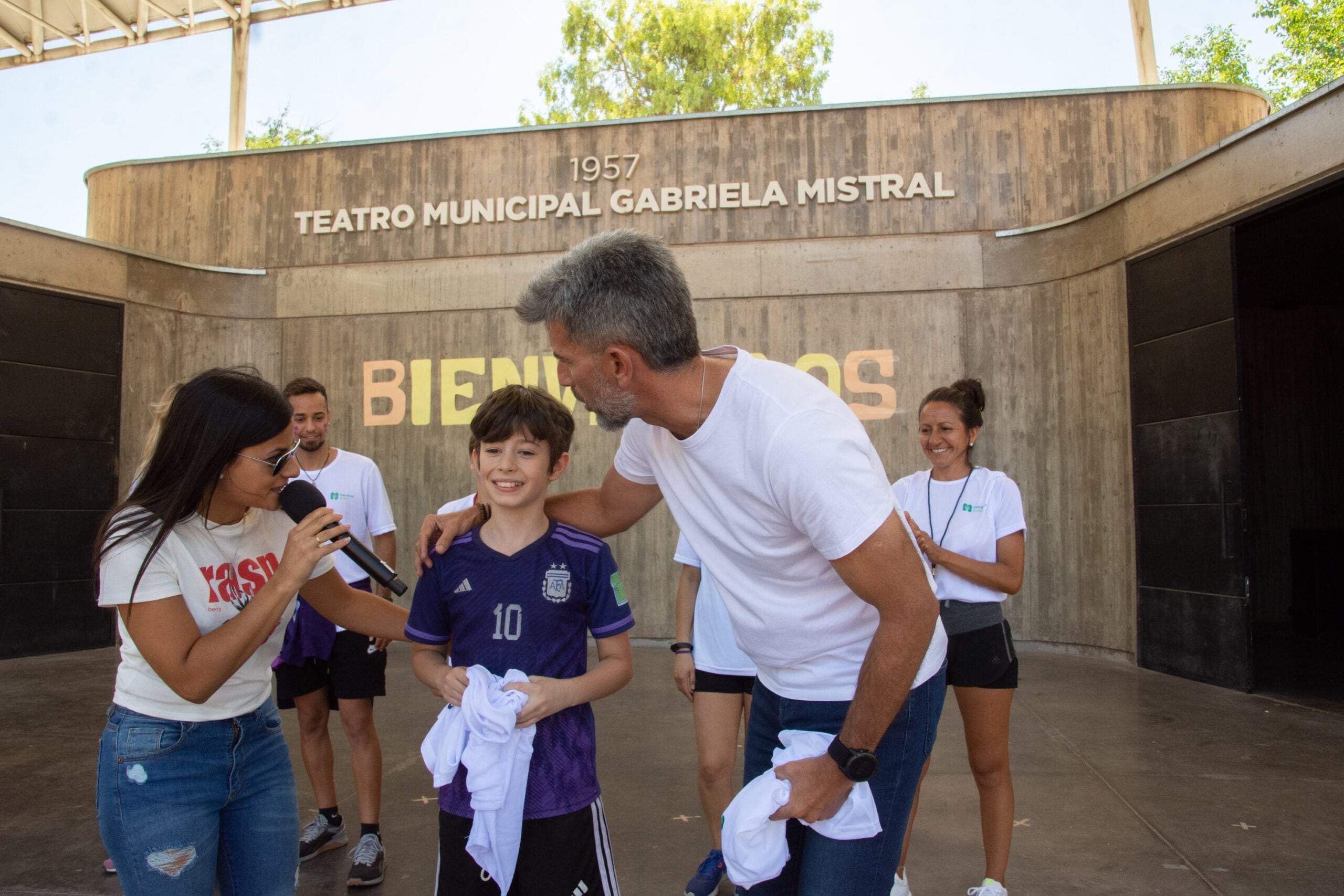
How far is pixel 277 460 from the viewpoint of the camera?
5.99ft

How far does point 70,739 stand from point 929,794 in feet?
15.2

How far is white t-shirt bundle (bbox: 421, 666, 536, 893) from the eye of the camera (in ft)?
5.75

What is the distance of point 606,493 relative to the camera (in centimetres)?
210

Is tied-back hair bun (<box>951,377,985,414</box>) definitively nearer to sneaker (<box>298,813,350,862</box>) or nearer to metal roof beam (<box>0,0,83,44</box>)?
sneaker (<box>298,813,350,862</box>)

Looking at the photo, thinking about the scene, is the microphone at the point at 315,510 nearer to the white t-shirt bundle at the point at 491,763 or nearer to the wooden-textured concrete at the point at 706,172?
the white t-shirt bundle at the point at 491,763

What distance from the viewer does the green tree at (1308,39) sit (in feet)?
70.2

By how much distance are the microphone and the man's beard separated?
579mm

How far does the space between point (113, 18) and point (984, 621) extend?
1423 centimetres

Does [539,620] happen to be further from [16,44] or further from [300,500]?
[16,44]

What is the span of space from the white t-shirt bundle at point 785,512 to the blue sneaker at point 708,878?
1612 mm

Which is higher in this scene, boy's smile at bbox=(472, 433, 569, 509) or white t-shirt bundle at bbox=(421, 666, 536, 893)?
boy's smile at bbox=(472, 433, 569, 509)

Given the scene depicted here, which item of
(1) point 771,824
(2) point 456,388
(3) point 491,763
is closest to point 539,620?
(3) point 491,763

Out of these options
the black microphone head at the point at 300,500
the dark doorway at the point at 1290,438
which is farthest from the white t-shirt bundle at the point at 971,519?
the dark doorway at the point at 1290,438

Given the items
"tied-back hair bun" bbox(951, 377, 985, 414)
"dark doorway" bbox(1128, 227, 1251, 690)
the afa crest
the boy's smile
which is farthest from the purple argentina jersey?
"dark doorway" bbox(1128, 227, 1251, 690)
